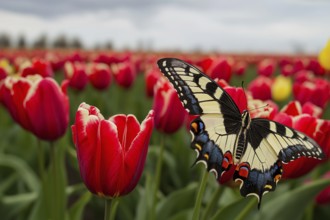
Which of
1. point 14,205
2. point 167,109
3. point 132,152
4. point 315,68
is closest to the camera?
point 132,152

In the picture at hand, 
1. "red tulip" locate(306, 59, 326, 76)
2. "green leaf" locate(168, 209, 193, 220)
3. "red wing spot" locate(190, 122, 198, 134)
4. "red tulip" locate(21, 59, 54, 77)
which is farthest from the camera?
"red tulip" locate(306, 59, 326, 76)

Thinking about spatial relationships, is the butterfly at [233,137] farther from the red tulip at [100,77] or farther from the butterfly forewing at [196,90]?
the red tulip at [100,77]

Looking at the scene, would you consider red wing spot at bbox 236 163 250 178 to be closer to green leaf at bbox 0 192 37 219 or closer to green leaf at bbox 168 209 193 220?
green leaf at bbox 168 209 193 220

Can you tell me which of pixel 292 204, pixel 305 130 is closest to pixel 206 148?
pixel 305 130

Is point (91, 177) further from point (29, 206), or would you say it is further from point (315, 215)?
point (315, 215)

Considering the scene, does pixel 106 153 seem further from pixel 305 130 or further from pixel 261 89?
pixel 261 89

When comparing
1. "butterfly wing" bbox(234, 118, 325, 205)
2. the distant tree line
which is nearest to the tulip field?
"butterfly wing" bbox(234, 118, 325, 205)

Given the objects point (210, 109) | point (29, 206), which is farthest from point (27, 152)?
point (210, 109)
